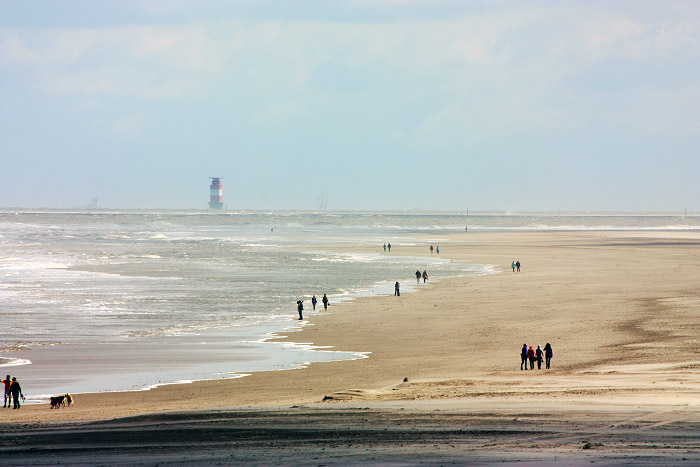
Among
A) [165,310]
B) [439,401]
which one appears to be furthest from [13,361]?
[439,401]

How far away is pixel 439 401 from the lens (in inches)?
611

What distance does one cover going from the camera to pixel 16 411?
17047mm

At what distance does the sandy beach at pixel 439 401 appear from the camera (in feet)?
37.7

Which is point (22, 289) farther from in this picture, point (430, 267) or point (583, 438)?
point (583, 438)

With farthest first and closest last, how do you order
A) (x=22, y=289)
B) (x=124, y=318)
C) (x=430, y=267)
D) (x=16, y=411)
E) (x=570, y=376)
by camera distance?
(x=430, y=267)
(x=22, y=289)
(x=124, y=318)
(x=570, y=376)
(x=16, y=411)

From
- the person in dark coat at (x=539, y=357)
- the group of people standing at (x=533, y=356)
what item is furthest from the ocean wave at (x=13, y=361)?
the person in dark coat at (x=539, y=357)

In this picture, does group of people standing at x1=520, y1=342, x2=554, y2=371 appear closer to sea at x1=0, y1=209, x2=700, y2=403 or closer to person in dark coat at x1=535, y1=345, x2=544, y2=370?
person in dark coat at x1=535, y1=345, x2=544, y2=370

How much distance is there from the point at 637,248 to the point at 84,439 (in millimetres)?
77804

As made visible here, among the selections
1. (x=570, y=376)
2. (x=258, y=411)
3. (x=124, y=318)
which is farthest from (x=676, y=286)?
(x=258, y=411)

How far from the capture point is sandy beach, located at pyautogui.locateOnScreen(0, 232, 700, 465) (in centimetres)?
1148

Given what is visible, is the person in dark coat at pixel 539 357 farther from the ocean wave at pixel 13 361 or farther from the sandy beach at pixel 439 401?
the ocean wave at pixel 13 361

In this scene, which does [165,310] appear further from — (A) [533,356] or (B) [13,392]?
(A) [533,356]

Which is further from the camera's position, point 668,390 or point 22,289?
point 22,289

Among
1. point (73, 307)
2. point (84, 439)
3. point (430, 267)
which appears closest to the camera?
point (84, 439)
